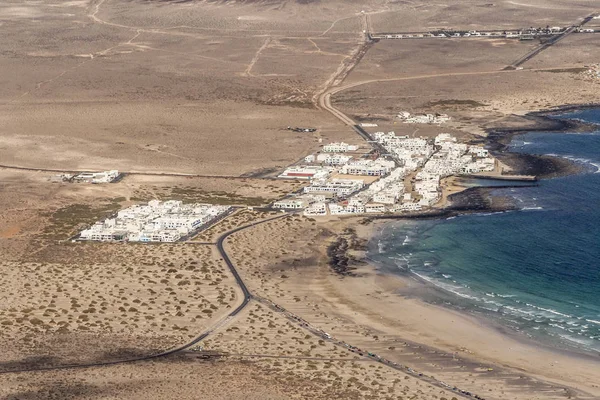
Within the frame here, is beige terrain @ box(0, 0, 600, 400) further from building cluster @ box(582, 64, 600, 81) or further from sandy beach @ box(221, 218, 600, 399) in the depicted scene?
building cluster @ box(582, 64, 600, 81)

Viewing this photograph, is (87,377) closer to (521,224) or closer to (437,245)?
(437,245)

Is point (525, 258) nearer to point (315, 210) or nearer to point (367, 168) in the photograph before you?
point (315, 210)

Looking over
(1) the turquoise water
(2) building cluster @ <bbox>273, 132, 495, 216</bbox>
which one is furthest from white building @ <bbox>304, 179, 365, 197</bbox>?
(1) the turquoise water

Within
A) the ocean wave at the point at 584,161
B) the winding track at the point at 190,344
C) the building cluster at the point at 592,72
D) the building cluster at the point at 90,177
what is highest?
the building cluster at the point at 592,72

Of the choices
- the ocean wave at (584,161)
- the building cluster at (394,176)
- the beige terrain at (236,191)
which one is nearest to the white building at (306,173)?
the building cluster at (394,176)

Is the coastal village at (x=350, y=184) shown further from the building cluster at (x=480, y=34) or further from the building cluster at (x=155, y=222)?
the building cluster at (x=480, y=34)

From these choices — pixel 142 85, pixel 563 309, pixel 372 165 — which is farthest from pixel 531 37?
pixel 563 309

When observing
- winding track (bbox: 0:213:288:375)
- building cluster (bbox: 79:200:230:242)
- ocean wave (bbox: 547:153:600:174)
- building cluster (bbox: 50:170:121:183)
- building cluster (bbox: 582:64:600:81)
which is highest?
building cluster (bbox: 582:64:600:81)
